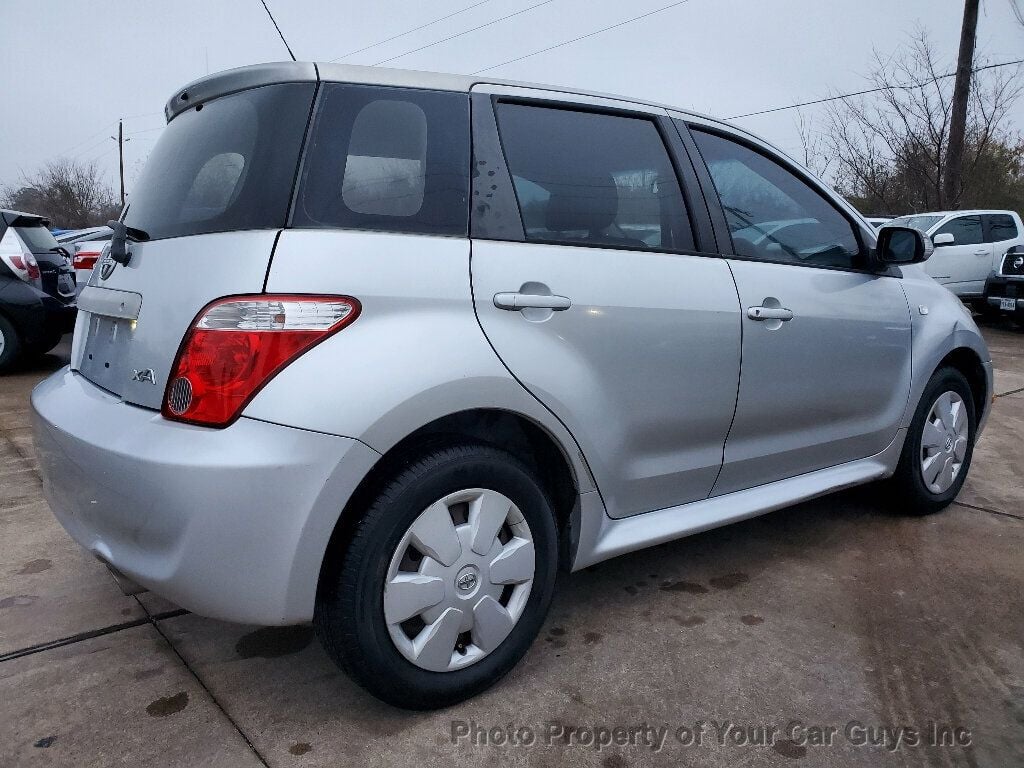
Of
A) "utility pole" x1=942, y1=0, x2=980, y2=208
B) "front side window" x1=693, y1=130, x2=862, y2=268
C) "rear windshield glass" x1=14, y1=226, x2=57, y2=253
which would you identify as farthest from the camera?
"utility pole" x1=942, y1=0, x2=980, y2=208

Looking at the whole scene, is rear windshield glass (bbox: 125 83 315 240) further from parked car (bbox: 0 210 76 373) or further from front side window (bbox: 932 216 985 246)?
front side window (bbox: 932 216 985 246)

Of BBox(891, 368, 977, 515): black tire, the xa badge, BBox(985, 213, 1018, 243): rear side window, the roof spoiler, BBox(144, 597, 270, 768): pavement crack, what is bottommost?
BBox(144, 597, 270, 768): pavement crack

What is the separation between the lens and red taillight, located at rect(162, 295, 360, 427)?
166 centimetres

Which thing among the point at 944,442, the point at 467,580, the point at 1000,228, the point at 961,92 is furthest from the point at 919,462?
the point at 961,92

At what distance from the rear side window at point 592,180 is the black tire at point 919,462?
1543 mm

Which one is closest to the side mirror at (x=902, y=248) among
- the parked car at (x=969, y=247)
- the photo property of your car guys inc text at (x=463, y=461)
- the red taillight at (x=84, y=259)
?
the photo property of your car guys inc text at (x=463, y=461)

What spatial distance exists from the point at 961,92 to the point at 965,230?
4.08 meters

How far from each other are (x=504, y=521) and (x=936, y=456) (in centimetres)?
234

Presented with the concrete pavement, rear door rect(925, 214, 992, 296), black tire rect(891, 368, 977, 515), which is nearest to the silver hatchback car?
the concrete pavement

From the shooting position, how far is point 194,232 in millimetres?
1910

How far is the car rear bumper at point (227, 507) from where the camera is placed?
1618mm

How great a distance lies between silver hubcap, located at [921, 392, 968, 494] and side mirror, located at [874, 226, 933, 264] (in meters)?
0.71

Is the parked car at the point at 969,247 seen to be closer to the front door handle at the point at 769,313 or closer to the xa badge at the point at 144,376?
the front door handle at the point at 769,313

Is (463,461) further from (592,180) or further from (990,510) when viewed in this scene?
(990,510)
